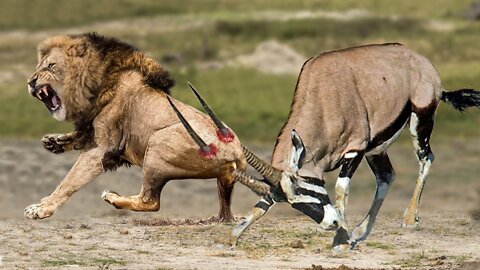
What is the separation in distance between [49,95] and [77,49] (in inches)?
22.0

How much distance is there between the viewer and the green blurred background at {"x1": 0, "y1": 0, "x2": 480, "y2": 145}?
30.7 meters

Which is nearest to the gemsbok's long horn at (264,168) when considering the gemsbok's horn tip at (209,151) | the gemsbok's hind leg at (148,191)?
the gemsbok's horn tip at (209,151)

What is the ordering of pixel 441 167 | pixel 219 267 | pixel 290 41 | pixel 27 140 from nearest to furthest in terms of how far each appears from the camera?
pixel 219 267 < pixel 441 167 < pixel 27 140 < pixel 290 41

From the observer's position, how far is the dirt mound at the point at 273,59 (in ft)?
120

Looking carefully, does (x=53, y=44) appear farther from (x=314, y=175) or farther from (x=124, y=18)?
(x=124, y=18)

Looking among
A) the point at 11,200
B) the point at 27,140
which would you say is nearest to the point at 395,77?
the point at 11,200

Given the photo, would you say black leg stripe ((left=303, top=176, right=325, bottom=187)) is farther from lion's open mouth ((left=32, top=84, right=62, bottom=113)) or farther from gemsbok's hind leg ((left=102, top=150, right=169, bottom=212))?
lion's open mouth ((left=32, top=84, right=62, bottom=113))

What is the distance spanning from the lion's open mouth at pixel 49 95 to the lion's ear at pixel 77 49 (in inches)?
16.4

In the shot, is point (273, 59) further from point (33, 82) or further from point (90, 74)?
point (33, 82)

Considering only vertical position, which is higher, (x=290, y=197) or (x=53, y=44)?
(x=53, y=44)

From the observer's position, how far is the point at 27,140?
2878cm

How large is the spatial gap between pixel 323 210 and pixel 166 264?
1.60 meters

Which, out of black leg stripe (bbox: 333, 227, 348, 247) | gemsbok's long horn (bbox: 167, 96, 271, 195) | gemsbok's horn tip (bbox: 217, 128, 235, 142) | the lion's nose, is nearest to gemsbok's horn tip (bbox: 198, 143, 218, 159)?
gemsbok's horn tip (bbox: 217, 128, 235, 142)

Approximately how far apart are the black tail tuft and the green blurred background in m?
10.4
